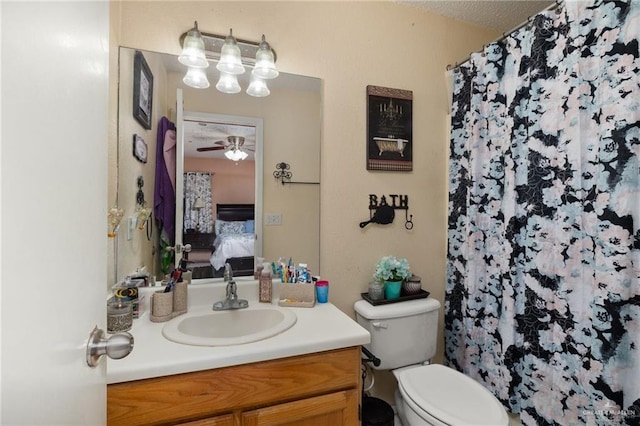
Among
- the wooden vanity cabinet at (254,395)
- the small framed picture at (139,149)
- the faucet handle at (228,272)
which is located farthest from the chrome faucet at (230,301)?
the small framed picture at (139,149)

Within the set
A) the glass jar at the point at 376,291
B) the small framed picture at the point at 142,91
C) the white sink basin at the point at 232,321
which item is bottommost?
the white sink basin at the point at 232,321

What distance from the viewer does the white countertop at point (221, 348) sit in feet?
2.93

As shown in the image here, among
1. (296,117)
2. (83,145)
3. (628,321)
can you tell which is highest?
(296,117)

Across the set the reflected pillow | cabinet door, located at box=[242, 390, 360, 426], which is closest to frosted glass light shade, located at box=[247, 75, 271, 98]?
the reflected pillow

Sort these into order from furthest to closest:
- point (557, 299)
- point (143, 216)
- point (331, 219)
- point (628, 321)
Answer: point (331, 219)
point (143, 216)
point (557, 299)
point (628, 321)

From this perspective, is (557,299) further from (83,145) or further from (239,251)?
(83,145)

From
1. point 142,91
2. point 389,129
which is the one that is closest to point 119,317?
point 142,91

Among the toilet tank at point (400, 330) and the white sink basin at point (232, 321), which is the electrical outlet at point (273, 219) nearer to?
the white sink basin at point (232, 321)

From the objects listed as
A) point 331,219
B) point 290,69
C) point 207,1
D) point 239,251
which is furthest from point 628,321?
point 207,1

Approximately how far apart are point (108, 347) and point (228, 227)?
0.94m

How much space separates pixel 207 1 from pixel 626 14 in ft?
5.36

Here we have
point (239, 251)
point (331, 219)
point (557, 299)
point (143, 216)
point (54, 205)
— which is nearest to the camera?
point (54, 205)

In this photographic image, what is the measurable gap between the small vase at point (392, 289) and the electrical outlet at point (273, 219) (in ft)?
2.18

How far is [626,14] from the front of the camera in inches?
40.2
